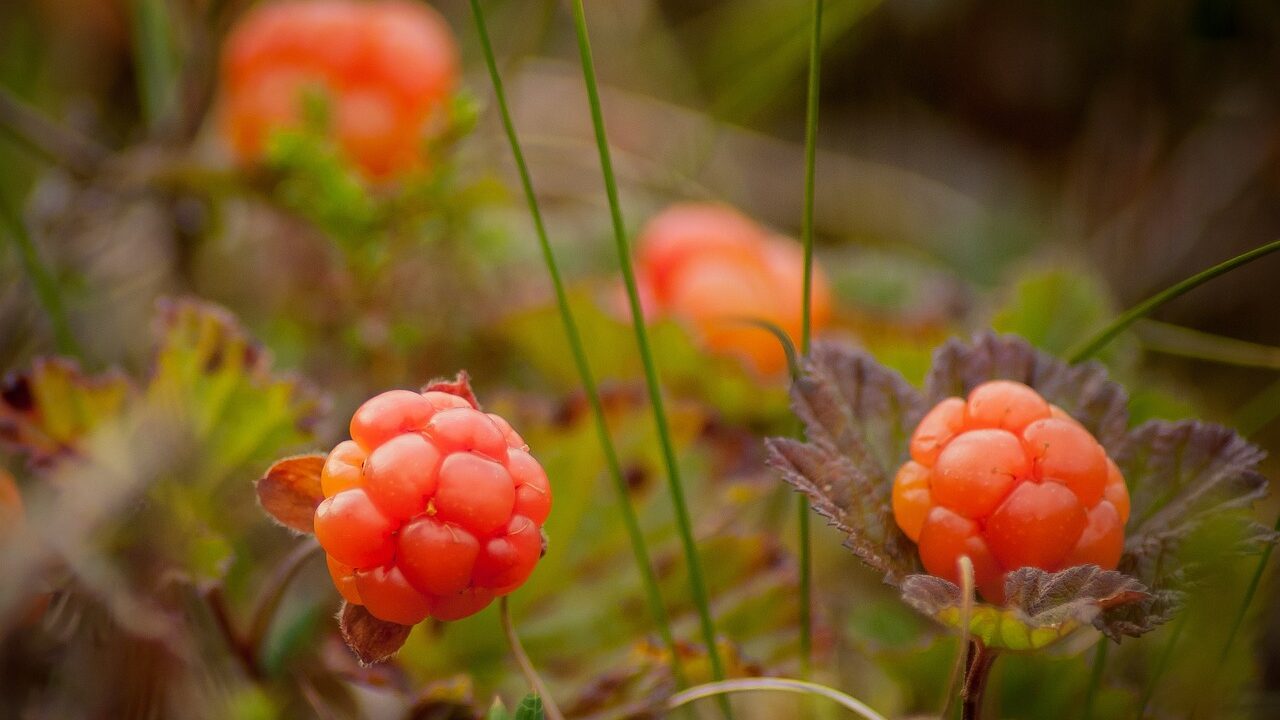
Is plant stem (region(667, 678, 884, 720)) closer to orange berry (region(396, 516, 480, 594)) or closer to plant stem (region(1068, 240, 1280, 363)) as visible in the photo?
orange berry (region(396, 516, 480, 594))

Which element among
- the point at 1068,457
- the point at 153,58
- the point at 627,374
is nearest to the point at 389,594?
the point at 1068,457

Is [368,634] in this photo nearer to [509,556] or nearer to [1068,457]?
[509,556]

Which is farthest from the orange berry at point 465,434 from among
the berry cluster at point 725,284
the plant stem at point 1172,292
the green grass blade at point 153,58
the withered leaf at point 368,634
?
the green grass blade at point 153,58

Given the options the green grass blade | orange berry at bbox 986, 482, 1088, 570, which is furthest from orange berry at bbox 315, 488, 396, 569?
the green grass blade

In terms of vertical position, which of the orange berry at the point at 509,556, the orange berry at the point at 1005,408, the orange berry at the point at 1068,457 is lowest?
the orange berry at the point at 509,556

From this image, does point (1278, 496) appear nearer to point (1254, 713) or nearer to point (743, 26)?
point (1254, 713)

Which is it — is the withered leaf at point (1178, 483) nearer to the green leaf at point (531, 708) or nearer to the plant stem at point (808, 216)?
the plant stem at point (808, 216)

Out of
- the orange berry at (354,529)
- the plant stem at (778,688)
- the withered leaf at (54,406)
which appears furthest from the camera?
the withered leaf at (54,406)
